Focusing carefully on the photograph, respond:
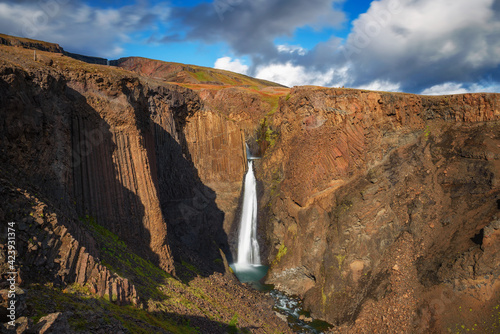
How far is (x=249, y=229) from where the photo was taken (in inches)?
1267

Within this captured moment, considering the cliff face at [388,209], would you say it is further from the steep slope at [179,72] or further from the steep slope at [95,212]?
the steep slope at [179,72]

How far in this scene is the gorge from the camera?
405 inches

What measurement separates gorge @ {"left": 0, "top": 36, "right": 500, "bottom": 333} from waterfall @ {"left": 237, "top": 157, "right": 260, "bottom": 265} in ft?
0.62

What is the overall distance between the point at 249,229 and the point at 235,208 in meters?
2.87

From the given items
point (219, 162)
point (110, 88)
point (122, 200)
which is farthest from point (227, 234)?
point (110, 88)

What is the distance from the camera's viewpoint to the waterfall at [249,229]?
3084 centimetres

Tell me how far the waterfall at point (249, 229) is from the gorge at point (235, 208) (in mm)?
189

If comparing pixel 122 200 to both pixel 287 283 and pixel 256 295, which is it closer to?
pixel 256 295

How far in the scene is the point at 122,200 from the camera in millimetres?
16875

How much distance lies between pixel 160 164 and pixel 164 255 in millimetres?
10631

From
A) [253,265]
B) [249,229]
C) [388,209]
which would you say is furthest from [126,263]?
[249,229]

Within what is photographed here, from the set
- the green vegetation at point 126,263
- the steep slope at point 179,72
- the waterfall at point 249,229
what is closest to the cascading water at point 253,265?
the waterfall at point 249,229

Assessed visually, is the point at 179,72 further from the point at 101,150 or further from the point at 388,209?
the point at 388,209

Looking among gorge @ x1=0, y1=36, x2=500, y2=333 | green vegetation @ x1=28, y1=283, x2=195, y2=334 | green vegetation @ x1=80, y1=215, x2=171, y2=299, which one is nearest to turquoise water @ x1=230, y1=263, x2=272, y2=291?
gorge @ x1=0, y1=36, x2=500, y2=333
